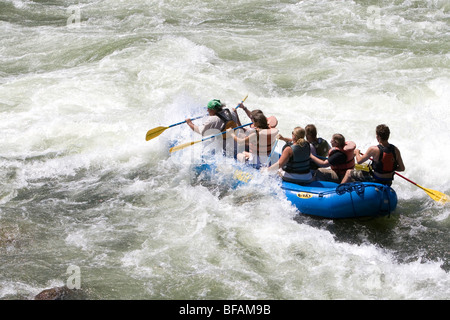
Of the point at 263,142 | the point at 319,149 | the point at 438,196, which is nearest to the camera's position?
the point at 438,196

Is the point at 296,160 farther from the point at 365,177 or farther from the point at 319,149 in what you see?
the point at 365,177

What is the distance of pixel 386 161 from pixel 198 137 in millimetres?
3123

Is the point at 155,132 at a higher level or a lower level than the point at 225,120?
lower

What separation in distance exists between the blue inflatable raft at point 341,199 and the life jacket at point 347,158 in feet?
0.61

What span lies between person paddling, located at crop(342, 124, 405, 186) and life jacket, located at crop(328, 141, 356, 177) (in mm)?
92

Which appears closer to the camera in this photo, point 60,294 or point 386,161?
point 60,294

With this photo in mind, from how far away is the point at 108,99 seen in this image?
1000 cm

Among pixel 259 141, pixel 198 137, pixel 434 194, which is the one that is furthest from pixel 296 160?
pixel 198 137

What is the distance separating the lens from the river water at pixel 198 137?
554 centimetres

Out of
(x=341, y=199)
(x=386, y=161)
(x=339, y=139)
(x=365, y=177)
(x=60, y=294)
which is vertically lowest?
(x=60, y=294)

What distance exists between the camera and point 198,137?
27.2 feet

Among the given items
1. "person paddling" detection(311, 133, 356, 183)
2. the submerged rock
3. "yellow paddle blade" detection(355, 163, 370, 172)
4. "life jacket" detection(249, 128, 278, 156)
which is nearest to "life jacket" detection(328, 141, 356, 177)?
"person paddling" detection(311, 133, 356, 183)

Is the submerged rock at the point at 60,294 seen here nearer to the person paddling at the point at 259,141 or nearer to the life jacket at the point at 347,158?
the person paddling at the point at 259,141

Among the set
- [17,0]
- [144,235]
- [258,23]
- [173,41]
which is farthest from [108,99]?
[17,0]
